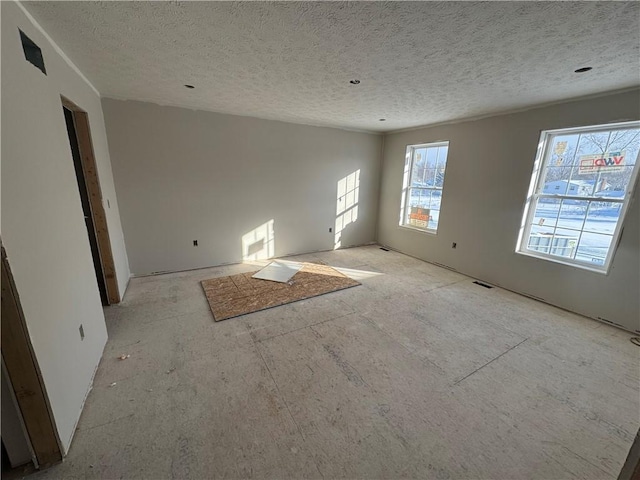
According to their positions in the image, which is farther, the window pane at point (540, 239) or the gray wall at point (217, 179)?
the gray wall at point (217, 179)

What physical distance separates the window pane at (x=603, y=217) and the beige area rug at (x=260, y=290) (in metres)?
2.77

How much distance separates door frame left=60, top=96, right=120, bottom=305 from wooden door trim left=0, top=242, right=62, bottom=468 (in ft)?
6.24

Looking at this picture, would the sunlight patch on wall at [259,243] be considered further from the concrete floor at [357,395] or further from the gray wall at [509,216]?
the gray wall at [509,216]

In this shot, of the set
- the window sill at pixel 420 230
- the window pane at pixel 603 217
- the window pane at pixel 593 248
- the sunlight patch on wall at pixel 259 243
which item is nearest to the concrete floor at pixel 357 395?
the window pane at pixel 593 248

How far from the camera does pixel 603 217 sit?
2801 millimetres

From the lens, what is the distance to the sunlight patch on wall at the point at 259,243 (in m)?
4.46

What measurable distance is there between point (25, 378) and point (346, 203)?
15.7 ft

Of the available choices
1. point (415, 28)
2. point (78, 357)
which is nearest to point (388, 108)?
point (415, 28)

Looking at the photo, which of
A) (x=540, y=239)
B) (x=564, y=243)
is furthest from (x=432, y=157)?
(x=564, y=243)

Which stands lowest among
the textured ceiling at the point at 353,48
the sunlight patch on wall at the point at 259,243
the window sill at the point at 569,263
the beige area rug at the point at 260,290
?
the beige area rug at the point at 260,290

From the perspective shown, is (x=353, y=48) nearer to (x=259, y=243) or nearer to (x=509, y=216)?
(x=509, y=216)

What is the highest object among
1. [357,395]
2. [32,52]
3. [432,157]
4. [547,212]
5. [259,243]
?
[32,52]

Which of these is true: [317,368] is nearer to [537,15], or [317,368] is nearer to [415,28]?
[415,28]

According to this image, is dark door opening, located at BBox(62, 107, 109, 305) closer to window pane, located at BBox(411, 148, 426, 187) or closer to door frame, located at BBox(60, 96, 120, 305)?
door frame, located at BBox(60, 96, 120, 305)
